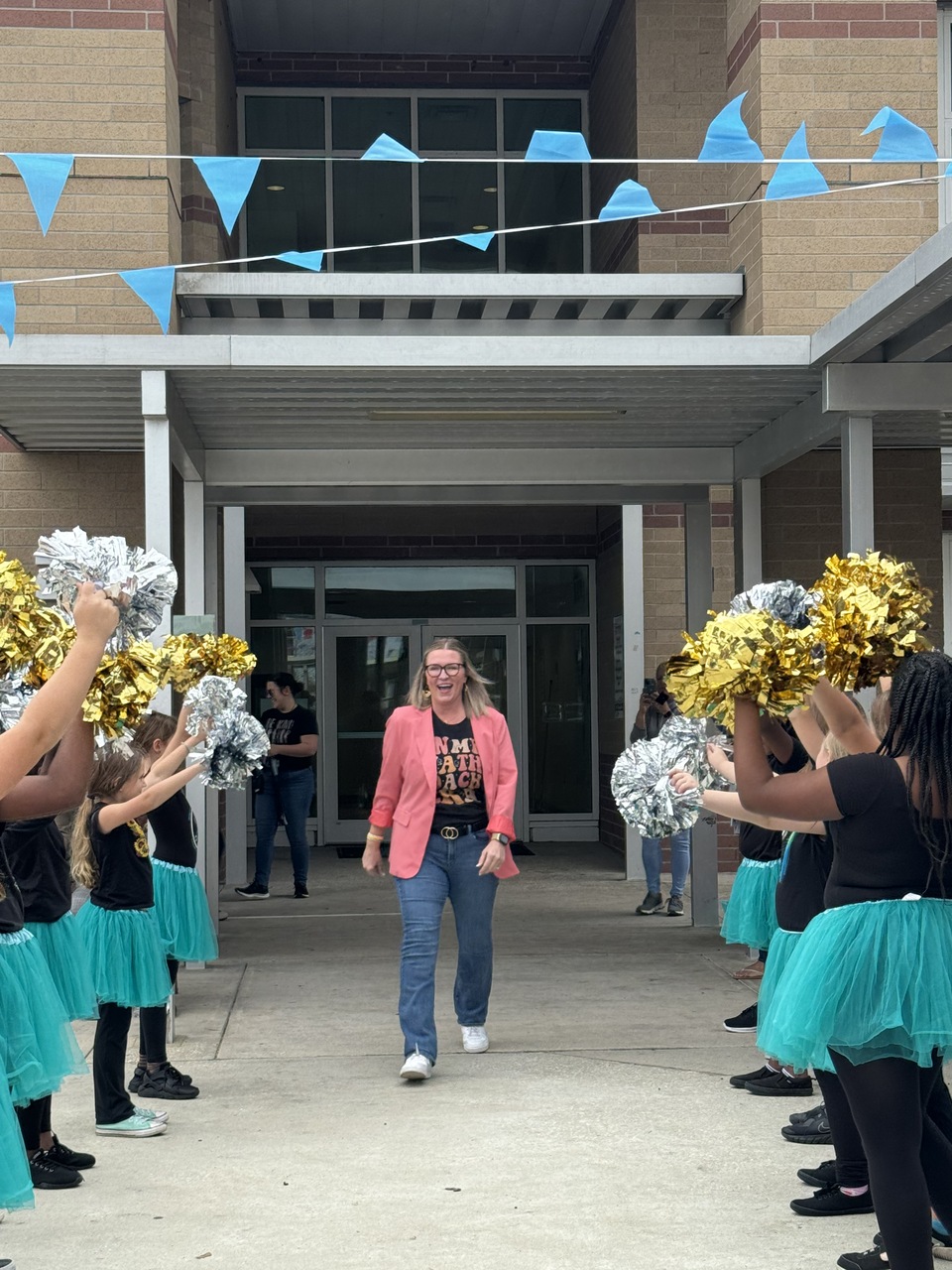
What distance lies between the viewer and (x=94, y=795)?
17.4 feet

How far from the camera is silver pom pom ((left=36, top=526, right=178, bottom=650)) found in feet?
10.4

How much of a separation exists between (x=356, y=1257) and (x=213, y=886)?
18.0ft

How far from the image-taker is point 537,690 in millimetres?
15672

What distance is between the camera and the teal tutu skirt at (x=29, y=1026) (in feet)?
12.5

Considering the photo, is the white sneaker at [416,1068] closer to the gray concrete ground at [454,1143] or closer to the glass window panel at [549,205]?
the gray concrete ground at [454,1143]

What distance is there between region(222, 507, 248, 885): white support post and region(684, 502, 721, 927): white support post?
3.83 meters

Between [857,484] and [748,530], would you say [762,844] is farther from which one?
[748,530]

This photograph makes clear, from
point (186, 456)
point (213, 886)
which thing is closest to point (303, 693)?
point (213, 886)

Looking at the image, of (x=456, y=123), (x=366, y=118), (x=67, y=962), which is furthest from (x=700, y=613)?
(x=366, y=118)

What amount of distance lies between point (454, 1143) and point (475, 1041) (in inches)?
55.7

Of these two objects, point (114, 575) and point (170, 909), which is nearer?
point (114, 575)

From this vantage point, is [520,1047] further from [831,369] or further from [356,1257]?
[831,369]

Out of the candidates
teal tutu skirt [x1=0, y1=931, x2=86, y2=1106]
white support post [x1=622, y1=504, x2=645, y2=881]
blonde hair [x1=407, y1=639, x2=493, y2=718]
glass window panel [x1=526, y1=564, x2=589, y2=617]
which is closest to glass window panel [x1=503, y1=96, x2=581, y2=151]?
glass window panel [x1=526, y1=564, x2=589, y2=617]

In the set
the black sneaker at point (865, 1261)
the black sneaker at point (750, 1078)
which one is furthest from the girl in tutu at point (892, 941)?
the black sneaker at point (750, 1078)
